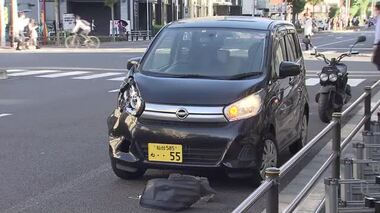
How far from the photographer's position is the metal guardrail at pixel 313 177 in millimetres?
2838

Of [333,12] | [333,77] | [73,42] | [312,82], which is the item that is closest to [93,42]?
[73,42]

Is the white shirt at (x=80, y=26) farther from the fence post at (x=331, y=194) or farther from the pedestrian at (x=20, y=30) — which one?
the fence post at (x=331, y=194)

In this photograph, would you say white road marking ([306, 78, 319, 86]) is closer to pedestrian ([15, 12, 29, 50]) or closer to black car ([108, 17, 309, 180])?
black car ([108, 17, 309, 180])

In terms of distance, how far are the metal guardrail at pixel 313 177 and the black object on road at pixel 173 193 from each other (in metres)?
0.79

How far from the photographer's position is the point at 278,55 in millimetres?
7352

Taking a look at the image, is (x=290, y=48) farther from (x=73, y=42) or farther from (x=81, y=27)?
(x=73, y=42)

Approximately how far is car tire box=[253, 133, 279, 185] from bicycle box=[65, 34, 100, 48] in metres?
31.6

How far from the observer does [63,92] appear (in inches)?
641

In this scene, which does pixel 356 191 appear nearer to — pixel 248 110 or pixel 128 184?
pixel 248 110

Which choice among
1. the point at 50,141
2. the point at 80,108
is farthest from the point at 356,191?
the point at 80,108

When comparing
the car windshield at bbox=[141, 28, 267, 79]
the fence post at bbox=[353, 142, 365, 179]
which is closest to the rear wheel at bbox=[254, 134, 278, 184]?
the car windshield at bbox=[141, 28, 267, 79]

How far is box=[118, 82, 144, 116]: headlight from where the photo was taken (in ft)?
20.8

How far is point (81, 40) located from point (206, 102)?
32.6m

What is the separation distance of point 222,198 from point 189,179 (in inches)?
17.8
